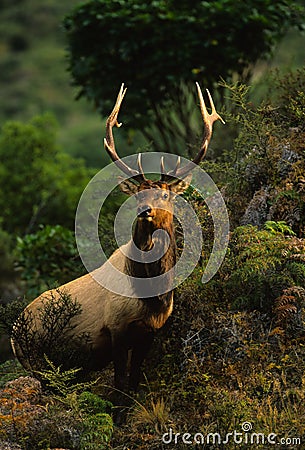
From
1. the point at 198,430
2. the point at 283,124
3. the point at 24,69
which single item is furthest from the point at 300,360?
the point at 24,69

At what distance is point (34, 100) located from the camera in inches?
1981

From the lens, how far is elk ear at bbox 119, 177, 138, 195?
6.66 meters

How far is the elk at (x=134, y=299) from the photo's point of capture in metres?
6.49

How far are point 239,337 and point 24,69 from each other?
49.3 meters

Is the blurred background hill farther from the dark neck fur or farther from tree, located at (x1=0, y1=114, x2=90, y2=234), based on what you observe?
the dark neck fur

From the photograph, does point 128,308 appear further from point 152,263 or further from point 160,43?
point 160,43

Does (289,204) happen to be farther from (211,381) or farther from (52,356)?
(52,356)

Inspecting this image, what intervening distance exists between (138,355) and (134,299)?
0.58 m

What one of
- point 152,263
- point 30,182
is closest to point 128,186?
point 152,263

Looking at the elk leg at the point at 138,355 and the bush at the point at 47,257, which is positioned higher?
the elk leg at the point at 138,355

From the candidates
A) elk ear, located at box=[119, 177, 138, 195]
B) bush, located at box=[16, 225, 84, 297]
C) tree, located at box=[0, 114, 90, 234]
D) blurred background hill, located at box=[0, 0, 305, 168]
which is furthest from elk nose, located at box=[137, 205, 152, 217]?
blurred background hill, located at box=[0, 0, 305, 168]

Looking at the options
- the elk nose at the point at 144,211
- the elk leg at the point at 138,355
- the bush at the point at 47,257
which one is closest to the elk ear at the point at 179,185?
the elk nose at the point at 144,211

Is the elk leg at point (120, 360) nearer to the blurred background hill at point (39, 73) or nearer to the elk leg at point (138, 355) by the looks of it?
the elk leg at point (138, 355)

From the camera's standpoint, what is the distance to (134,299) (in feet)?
22.1
